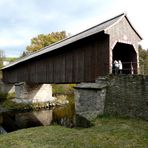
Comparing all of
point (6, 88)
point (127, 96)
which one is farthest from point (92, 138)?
point (6, 88)

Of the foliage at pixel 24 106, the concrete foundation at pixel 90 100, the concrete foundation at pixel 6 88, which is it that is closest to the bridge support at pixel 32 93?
the foliage at pixel 24 106

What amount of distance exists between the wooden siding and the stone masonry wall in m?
1.53

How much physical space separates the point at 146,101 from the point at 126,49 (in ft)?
19.5

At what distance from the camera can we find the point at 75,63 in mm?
16719

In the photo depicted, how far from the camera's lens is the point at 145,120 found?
38.9 feet

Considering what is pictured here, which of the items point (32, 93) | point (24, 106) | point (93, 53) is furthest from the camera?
point (32, 93)

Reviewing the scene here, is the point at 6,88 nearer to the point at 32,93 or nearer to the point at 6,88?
the point at 6,88

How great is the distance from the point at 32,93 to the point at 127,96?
15.3 metres

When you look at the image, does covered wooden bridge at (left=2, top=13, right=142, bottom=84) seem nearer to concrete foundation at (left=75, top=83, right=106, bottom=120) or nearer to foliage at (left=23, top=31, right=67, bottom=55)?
concrete foundation at (left=75, top=83, right=106, bottom=120)

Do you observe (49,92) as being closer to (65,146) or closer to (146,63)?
(146,63)

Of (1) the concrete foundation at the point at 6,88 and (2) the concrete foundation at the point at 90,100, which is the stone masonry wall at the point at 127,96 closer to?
(2) the concrete foundation at the point at 90,100

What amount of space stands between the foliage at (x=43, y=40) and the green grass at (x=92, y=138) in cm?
3304

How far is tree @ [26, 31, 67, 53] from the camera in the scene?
43.3m

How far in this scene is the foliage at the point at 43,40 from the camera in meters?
43.3
